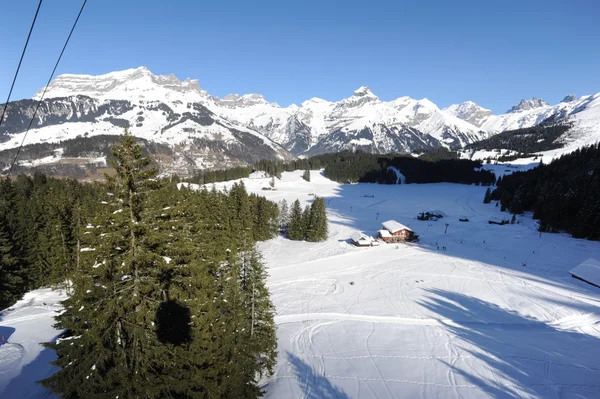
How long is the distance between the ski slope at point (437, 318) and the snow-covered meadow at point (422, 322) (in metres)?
0.13

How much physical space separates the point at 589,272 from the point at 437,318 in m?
28.8

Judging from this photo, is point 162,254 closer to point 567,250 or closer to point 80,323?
point 80,323

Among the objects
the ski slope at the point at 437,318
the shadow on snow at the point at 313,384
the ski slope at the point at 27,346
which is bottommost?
the ski slope at the point at 437,318

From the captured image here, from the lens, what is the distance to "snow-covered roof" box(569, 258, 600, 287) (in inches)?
1709

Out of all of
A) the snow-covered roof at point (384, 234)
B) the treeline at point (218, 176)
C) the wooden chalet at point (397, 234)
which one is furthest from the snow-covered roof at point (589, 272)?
the treeline at point (218, 176)

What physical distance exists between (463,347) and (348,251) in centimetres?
3572

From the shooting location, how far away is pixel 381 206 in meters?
119

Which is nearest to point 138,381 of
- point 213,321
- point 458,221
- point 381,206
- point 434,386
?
point 213,321

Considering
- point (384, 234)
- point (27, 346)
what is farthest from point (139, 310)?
point (384, 234)

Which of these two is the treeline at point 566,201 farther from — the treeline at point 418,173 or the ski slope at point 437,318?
the treeline at point 418,173

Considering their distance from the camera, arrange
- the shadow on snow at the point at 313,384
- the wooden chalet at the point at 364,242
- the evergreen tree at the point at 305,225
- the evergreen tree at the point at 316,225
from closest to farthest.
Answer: the shadow on snow at the point at 313,384 < the wooden chalet at the point at 364,242 < the evergreen tree at the point at 316,225 < the evergreen tree at the point at 305,225

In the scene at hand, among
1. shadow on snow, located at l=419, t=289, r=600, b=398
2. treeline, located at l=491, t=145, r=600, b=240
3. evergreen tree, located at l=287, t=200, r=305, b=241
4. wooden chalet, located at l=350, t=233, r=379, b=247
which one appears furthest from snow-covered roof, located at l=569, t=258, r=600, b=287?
evergreen tree, located at l=287, t=200, r=305, b=241

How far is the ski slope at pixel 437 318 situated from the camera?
71.6ft

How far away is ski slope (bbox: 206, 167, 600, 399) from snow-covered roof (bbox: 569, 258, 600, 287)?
57.4 inches
